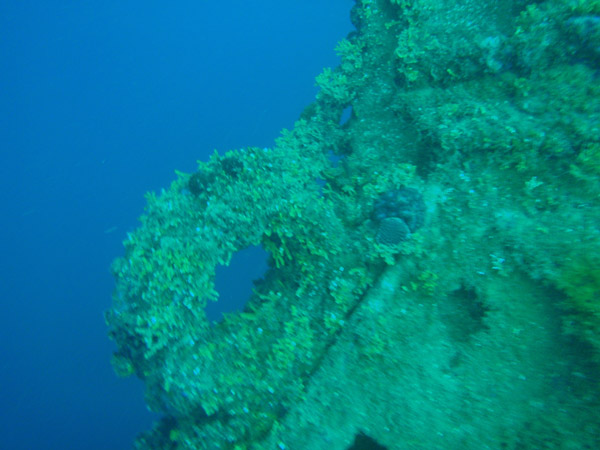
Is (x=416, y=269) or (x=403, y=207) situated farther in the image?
(x=403, y=207)

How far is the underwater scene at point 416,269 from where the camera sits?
11.4 feet

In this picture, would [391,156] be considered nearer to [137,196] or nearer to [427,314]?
[427,314]

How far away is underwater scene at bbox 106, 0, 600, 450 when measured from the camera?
3.46 m

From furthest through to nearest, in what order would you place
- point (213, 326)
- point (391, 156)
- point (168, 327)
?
point (391, 156), point (213, 326), point (168, 327)

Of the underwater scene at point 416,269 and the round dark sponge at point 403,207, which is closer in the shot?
the underwater scene at point 416,269

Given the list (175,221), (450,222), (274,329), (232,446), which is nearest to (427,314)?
(450,222)

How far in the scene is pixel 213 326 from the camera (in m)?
4.98

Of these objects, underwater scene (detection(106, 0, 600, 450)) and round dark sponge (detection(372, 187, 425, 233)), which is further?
round dark sponge (detection(372, 187, 425, 233))

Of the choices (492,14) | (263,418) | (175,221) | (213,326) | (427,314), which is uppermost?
(492,14)


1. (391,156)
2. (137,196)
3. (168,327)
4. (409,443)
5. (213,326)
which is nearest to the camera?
(409,443)

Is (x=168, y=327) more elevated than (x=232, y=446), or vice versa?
(x=168, y=327)

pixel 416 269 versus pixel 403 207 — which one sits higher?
pixel 403 207

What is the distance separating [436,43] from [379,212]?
3.19 metres

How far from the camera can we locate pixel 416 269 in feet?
13.7
